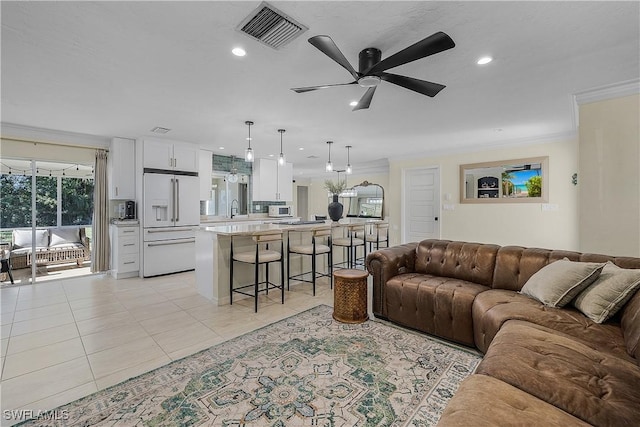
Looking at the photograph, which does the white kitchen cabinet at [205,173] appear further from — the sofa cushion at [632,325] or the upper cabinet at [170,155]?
the sofa cushion at [632,325]

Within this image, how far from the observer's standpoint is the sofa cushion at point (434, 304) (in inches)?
96.4

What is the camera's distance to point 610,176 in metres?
3.09

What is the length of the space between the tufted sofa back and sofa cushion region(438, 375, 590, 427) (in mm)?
1778

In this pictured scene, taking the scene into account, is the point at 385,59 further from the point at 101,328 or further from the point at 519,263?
the point at 101,328

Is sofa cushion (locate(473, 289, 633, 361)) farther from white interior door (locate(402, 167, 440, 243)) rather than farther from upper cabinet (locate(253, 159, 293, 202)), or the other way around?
upper cabinet (locate(253, 159, 293, 202))

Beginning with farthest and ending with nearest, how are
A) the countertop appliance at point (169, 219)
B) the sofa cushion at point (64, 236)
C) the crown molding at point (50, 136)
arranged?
the sofa cushion at point (64, 236) < the countertop appliance at point (169, 219) < the crown molding at point (50, 136)

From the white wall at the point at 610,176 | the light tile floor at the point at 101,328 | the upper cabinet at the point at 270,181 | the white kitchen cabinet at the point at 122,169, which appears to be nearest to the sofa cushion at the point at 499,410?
the light tile floor at the point at 101,328

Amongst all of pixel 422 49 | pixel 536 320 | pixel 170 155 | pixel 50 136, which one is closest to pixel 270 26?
pixel 422 49

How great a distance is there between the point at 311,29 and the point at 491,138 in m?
4.66

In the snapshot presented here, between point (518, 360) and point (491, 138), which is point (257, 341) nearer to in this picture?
point (518, 360)

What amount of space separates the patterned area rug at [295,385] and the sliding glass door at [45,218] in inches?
175

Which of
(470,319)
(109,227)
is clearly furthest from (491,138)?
(109,227)

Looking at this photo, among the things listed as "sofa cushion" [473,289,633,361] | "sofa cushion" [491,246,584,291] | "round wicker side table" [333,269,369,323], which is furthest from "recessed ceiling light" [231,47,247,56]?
"sofa cushion" [491,246,584,291]

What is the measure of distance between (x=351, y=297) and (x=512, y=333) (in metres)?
1.53
